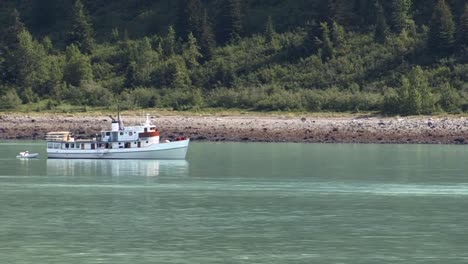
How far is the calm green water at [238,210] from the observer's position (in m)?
40.4

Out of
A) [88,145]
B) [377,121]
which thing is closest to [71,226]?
[88,145]

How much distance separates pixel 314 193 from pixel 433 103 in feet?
164

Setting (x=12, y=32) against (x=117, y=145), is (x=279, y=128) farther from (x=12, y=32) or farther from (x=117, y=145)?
(x=12, y=32)

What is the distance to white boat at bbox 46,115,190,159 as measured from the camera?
89762mm

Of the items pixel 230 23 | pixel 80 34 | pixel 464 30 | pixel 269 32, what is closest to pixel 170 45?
pixel 230 23

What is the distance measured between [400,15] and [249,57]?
1602 centimetres

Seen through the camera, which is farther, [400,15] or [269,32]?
[269,32]

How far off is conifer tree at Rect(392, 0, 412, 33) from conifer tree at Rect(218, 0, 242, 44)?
1696 centimetres

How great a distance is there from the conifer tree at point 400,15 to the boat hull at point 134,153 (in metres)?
46.5

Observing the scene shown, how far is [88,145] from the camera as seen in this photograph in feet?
302

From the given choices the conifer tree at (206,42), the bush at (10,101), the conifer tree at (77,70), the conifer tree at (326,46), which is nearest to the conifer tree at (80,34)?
the conifer tree at (77,70)

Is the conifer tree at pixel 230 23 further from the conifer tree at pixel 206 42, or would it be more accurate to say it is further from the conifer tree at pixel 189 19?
the conifer tree at pixel 189 19

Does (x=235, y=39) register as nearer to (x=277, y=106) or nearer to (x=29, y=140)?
(x=277, y=106)

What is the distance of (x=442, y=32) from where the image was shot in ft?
400
